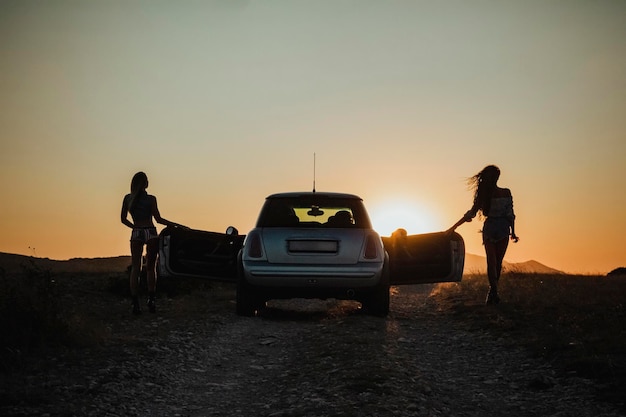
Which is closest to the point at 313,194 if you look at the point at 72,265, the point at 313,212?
the point at 313,212

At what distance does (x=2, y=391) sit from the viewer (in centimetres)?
580

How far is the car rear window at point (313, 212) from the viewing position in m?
10.4

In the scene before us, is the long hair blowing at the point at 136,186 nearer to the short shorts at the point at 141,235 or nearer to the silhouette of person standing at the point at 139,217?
the silhouette of person standing at the point at 139,217

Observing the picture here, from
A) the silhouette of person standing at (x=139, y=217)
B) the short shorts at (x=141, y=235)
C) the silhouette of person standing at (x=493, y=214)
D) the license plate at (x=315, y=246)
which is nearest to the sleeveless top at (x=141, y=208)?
the silhouette of person standing at (x=139, y=217)

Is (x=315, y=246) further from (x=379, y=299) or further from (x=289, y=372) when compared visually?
(x=289, y=372)

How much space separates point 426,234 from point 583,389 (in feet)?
18.4

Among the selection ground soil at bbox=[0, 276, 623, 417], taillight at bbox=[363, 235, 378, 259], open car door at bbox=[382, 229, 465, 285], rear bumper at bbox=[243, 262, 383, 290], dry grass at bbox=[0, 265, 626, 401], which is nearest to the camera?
ground soil at bbox=[0, 276, 623, 417]

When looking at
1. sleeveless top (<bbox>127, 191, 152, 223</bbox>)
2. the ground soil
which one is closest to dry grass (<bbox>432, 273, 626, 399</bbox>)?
the ground soil

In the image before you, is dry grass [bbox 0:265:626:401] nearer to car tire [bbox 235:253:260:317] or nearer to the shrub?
the shrub

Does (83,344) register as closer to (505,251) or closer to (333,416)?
(333,416)

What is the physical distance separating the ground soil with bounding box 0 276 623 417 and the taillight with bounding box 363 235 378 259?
104 cm

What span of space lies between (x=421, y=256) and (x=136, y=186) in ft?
16.7

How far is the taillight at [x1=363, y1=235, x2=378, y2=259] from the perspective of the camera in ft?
33.3

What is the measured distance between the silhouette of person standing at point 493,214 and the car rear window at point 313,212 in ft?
7.30
